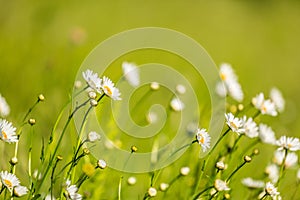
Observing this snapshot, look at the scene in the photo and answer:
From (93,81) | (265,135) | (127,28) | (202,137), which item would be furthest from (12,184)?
(127,28)

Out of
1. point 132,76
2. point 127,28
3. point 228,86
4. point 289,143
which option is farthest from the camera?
point 127,28

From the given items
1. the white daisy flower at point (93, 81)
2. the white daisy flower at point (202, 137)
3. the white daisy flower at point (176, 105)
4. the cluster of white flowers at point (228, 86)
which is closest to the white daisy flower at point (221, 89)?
the cluster of white flowers at point (228, 86)

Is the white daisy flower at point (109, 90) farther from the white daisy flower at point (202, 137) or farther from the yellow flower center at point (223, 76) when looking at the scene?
the yellow flower center at point (223, 76)

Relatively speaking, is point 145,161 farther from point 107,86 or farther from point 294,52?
point 294,52

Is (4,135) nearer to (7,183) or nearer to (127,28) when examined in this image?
(7,183)

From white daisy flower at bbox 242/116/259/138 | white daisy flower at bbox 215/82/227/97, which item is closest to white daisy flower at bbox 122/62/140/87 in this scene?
white daisy flower at bbox 215/82/227/97

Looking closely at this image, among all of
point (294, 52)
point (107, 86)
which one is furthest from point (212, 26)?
point (107, 86)
